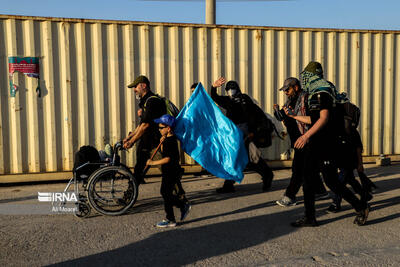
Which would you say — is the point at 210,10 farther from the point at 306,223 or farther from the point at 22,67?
the point at 306,223

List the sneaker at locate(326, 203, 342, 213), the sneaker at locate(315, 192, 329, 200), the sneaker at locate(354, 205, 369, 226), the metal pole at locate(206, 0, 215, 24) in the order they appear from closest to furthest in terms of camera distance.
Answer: the sneaker at locate(354, 205, 369, 226)
the sneaker at locate(326, 203, 342, 213)
the sneaker at locate(315, 192, 329, 200)
the metal pole at locate(206, 0, 215, 24)

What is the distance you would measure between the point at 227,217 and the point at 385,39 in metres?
5.94

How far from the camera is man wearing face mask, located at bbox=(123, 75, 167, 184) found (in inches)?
228

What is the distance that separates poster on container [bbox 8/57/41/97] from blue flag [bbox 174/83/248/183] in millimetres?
3011

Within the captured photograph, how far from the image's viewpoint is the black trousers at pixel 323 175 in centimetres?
487

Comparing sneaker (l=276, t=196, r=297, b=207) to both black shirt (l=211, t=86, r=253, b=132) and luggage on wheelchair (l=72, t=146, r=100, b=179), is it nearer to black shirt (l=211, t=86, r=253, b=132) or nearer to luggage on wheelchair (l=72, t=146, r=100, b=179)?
black shirt (l=211, t=86, r=253, b=132)

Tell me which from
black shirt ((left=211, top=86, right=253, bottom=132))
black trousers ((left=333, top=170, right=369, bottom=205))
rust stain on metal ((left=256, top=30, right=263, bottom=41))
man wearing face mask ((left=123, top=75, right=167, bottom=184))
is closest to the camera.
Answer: black trousers ((left=333, top=170, right=369, bottom=205))

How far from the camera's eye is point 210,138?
6105 millimetres

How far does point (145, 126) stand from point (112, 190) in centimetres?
97

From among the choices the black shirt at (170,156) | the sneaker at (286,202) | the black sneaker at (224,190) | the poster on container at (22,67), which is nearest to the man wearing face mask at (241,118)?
the black sneaker at (224,190)

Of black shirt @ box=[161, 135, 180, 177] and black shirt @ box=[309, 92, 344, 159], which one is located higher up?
black shirt @ box=[309, 92, 344, 159]

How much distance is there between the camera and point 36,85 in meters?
7.51

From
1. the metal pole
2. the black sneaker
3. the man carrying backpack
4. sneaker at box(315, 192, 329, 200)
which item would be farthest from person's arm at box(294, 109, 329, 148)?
the metal pole

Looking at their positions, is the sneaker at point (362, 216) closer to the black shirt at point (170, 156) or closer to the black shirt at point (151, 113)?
the black shirt at point (170, 156)
